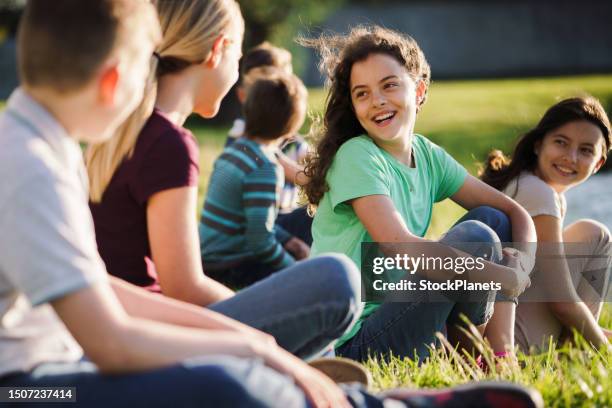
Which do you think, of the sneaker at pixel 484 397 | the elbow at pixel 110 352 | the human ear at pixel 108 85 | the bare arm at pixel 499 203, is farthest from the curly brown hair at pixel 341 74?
the elbow at pixel 110 352

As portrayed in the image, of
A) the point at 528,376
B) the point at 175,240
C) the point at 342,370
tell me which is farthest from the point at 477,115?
the point at 175,240

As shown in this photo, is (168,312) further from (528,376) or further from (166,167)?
(528,376)

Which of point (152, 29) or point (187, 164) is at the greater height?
point (152, 29)

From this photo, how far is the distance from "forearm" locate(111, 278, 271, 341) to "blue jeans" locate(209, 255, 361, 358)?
197 millimetres

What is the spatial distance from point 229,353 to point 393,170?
1475 millimetres

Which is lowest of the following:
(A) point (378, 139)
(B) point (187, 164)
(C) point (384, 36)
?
(B) point (187, 164)

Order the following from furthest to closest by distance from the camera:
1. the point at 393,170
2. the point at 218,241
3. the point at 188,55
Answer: the point at 218,241, the point at 393,170, the point at 188,55

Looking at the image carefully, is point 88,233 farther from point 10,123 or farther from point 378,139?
point 378,139

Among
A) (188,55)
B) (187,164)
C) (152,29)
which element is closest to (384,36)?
(188,55)

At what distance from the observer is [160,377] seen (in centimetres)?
169

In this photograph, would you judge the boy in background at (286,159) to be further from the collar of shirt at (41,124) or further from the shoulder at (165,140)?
the collar of shirt at (41,124)

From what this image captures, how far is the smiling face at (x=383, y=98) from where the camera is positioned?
3.16 m

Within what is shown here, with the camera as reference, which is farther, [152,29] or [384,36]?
[384,36]

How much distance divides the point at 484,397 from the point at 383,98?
1.47 m
